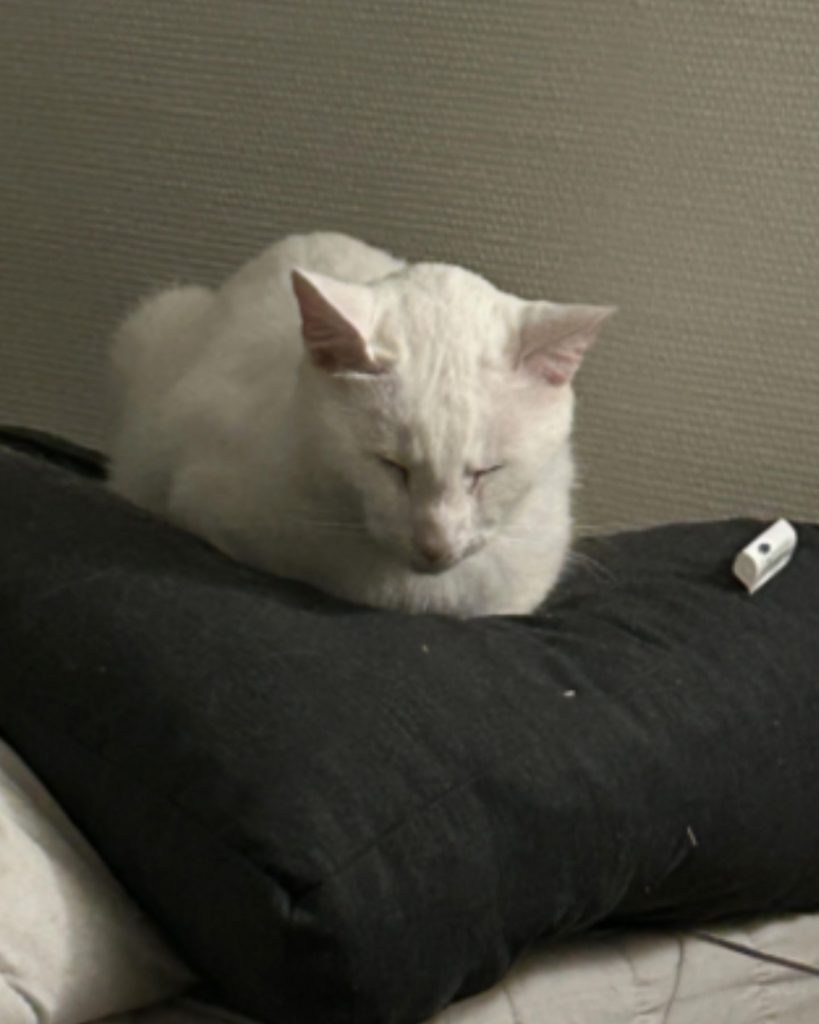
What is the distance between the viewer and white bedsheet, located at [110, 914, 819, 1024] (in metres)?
1.00

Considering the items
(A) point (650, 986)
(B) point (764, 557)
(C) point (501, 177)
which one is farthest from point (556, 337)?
(C) point (501, 177)

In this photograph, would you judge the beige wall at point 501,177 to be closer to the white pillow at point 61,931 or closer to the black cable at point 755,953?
the black cable at point 755,953

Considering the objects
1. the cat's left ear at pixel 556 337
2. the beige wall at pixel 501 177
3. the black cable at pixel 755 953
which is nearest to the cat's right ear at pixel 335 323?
the cat's left ear at pixel 556 337

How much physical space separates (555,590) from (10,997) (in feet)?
1.97

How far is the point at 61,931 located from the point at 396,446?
1.30ft

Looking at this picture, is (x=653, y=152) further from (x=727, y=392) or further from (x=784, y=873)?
(x=784, y=873)

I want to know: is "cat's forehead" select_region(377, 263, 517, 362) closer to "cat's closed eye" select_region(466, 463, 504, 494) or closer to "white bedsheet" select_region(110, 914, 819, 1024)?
"cat's closed eye" select_region(466, 463, 504, 494)

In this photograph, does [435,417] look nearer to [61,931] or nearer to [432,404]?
[432,404]

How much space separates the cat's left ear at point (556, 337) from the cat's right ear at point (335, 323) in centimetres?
11

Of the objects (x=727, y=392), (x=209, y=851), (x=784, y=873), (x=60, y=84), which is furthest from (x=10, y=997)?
(x=60, y=84)

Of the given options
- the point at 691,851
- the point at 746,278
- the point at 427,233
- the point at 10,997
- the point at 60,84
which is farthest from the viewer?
the point at 60,84

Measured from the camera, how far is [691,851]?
3.53 feet

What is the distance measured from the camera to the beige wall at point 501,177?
5.37 feet

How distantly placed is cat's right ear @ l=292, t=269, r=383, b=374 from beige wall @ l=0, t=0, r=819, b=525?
0.63 m
